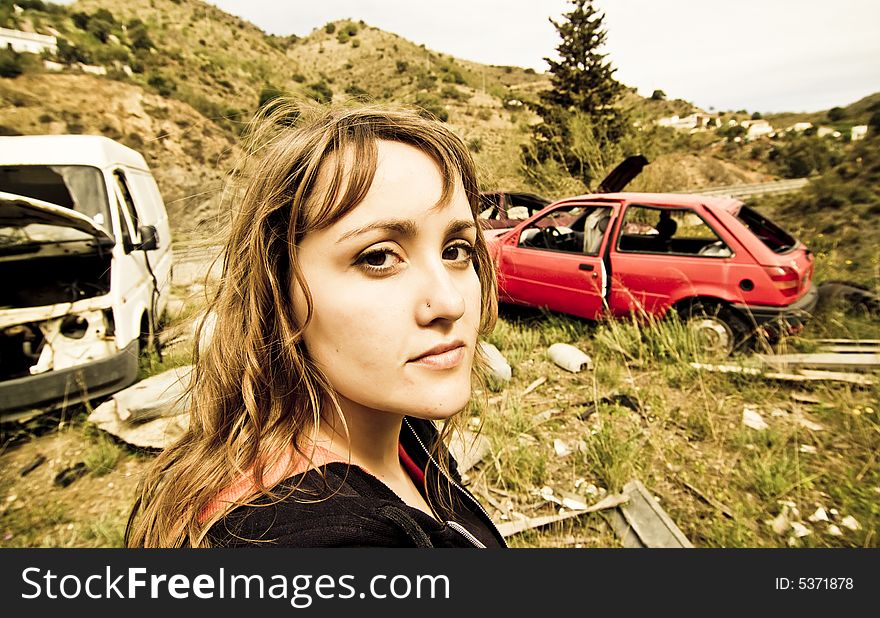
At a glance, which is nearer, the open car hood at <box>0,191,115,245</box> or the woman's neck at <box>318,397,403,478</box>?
the woman's neck at <box>318,397,403,478</box>

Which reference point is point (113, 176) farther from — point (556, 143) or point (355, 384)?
point (556, 143)

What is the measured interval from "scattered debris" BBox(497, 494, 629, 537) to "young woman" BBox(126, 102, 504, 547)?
1612 mm

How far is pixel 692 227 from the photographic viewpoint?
991 centimetres

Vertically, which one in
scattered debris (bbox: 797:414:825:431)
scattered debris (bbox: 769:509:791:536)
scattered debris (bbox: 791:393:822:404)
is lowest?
scattered debris (bbox: 769:509:791:536)

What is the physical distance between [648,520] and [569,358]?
227cm

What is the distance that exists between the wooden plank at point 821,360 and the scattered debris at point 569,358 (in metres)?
1.54

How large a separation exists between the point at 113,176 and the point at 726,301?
6313mm

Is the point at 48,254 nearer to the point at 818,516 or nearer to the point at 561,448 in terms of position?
the point at 561,448

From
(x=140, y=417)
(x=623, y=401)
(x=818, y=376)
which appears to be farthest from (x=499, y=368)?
(x=140, y=417)

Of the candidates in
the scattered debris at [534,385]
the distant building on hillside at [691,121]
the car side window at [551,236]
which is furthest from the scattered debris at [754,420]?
the distant building on hillside at [691,121]

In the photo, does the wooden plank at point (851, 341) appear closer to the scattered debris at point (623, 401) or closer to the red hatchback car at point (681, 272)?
the red hatchback car at point (681, 272)

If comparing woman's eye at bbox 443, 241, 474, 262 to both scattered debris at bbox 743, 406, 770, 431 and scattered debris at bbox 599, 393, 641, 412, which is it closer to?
scattered debris at bbox 599, 393, 641, 412

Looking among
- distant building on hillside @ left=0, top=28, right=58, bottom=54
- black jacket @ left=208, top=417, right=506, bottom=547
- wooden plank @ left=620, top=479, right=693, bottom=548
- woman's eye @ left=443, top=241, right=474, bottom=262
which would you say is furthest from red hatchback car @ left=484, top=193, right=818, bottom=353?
distant building on hillside @ left=0, top=28, right=58, bottom=54

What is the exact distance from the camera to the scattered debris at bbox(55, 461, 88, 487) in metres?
3.06
